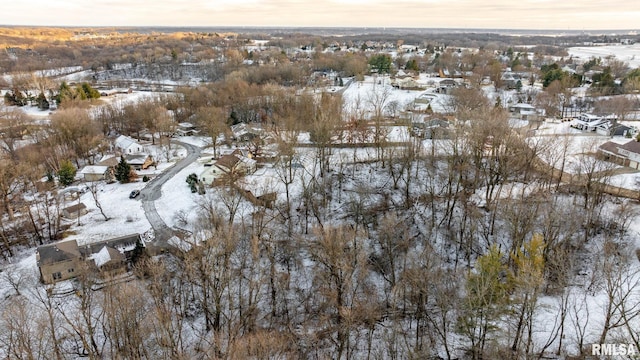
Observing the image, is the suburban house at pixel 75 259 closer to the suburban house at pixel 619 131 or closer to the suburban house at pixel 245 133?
the suburban house at pixel 245 133

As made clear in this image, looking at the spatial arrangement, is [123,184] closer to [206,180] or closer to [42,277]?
[206,180]

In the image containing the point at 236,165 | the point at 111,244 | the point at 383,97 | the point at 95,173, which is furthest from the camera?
the point at 383,97

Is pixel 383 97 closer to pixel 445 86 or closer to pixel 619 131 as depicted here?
pixel 445 86

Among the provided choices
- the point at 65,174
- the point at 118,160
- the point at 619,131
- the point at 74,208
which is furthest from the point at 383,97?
the point at 74,208

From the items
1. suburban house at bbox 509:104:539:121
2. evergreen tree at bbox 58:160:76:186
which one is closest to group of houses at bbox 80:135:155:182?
evergreen tree at bbox 58:160:76:186

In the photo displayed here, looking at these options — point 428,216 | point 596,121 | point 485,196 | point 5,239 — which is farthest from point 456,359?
point 596,121
